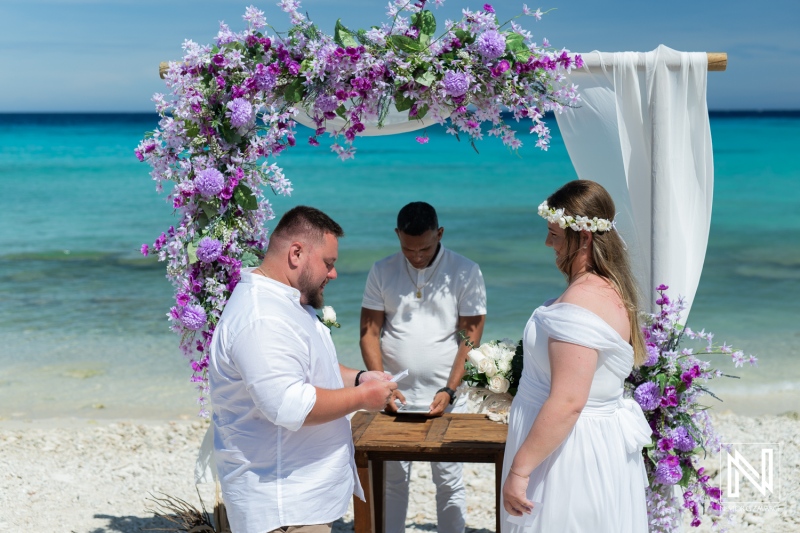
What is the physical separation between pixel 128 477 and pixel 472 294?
3162 mm

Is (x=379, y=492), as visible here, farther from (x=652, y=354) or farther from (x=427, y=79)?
(x=427, y=79)

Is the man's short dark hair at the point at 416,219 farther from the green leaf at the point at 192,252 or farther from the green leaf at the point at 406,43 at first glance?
the green leaf at the point at 192,252

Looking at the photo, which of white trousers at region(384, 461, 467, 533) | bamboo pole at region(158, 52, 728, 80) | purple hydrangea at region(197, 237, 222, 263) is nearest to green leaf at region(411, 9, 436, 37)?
bamboo pole at region(158, 52, 728, 80)

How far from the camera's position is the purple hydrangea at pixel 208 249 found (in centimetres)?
439

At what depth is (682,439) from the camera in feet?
14.0

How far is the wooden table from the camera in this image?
13.3 feet

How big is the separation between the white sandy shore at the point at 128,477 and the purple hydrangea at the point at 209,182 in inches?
97.6

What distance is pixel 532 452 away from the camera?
318 centimetres

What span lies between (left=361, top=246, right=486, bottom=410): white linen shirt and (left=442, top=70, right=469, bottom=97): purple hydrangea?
4.03 feet

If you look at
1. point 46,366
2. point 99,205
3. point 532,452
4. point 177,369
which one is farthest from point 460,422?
point 99,205

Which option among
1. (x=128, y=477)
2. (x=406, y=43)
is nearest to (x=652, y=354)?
(x=406, y=43)

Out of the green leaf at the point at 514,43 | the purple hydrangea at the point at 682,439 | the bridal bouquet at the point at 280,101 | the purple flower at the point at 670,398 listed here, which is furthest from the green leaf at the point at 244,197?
the purple hydrangea at the point at 682,439

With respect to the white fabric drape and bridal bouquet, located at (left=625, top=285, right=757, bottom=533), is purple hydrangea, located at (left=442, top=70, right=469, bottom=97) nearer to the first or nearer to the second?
the white fabric drape

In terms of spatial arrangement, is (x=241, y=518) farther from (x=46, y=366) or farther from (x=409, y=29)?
(x=46, y=366)
